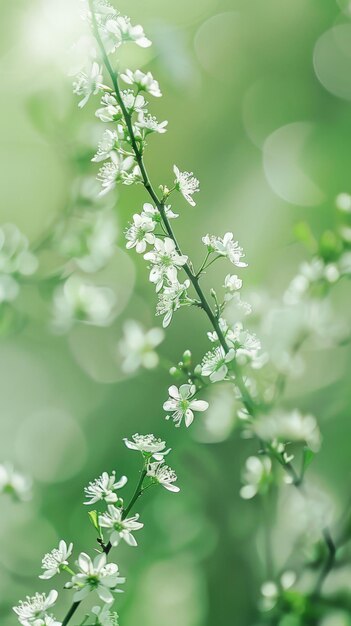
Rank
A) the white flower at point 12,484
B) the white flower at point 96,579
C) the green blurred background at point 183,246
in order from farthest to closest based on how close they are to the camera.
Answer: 1. the green blurred background at point 183,246
2. the white flower at point 12,484
3. the white flower at point 96,579

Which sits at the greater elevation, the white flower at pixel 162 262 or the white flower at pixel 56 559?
the white flower at pixel 162 262

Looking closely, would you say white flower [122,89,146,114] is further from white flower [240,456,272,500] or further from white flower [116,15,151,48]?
white flower [240,456,272,500]

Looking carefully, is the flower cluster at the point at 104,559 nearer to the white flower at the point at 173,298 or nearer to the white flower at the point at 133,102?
the white flower at the point at 173,298

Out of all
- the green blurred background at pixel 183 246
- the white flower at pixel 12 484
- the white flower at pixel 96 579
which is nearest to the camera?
the white flower at pixel 96 579

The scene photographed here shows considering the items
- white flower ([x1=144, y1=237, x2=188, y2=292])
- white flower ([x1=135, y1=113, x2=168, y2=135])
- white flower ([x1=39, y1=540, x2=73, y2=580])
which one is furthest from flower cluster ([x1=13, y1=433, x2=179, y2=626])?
white flower ([x1=135, y1=113, x2=168, y2=135])

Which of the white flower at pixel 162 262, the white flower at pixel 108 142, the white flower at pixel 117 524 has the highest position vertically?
the white flower at pixel 108 142

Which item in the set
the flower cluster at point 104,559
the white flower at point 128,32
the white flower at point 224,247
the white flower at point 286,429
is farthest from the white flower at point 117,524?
the white flower at point 128,32

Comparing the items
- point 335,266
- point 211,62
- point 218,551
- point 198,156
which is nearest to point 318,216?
point 198,156

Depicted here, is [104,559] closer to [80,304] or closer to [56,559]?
[56,559]
